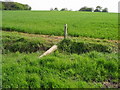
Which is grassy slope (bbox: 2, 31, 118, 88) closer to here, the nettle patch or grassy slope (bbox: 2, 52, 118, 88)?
grassy slope (bbox: 2, 52, 118, 88)

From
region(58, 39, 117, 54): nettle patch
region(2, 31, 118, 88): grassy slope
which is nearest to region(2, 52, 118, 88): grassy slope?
region(2, 31, 118, 88): grassy slope

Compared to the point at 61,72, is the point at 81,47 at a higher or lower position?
higher

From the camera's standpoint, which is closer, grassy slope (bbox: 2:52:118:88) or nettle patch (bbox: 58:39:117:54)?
grassy slope (bbox: 2:52:118:88)

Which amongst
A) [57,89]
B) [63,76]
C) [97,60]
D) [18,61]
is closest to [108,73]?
[97,60]

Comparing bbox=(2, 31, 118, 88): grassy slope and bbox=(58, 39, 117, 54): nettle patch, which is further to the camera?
bbox=(58, 39, 117, 54): nettle patch

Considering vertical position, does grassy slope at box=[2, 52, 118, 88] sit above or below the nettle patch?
below

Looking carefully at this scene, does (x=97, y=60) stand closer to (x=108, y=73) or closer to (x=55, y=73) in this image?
(x=108, y=73)

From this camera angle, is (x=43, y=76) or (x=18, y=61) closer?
(x=43, y=76)

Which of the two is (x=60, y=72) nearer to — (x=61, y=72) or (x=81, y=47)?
(x=61, y=72)

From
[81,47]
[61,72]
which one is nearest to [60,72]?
[61,72]

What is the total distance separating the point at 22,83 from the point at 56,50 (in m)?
3.58

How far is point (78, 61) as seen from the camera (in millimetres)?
7500

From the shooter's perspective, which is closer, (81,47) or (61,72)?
(61,72)

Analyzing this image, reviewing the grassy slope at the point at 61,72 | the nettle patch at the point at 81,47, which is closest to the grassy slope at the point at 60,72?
the grassy slope at the point at 61,72
